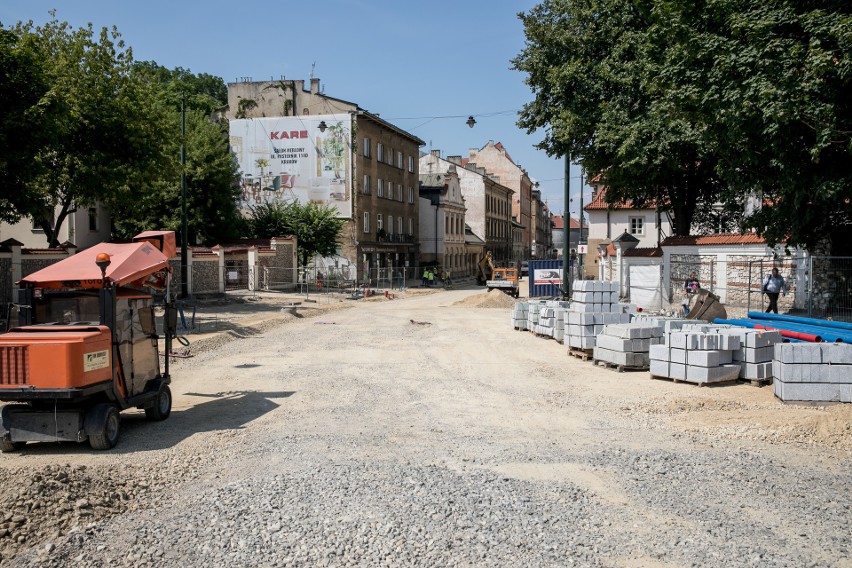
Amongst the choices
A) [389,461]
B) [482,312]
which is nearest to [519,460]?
[389,461]

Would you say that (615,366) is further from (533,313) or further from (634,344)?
(533,313)

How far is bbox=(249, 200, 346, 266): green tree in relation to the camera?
44.1m

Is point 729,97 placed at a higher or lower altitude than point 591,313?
higher

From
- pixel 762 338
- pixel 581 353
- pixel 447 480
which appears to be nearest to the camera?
pixel 447 480

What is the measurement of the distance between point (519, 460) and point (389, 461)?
160cm

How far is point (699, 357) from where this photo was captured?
43.3ft

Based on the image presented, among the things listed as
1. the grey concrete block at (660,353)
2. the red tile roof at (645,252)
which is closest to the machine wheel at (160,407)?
the grey concrete block at (660,353)

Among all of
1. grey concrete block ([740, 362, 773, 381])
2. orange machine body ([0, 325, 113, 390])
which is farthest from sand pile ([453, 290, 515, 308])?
orange machine body ([0, 325, 113, 390])

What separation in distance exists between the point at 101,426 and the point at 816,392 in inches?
426

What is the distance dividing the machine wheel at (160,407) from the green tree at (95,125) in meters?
14.8

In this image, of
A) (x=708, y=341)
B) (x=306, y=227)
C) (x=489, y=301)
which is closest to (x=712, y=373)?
(x=708, y=341)

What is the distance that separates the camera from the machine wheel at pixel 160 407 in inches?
416

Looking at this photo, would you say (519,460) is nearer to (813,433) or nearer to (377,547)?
(377,547)

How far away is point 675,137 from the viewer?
935 inches
